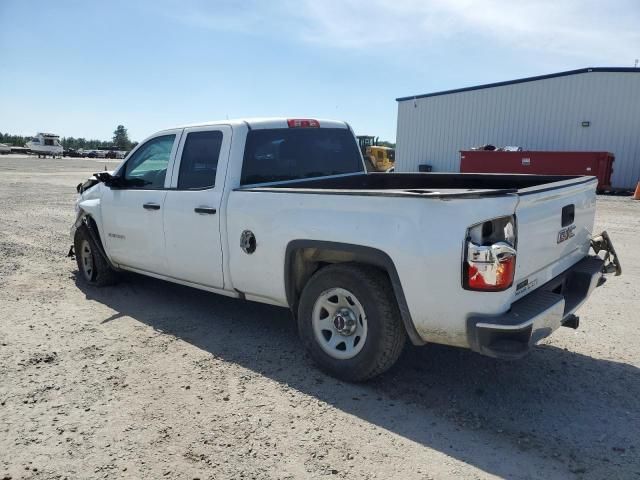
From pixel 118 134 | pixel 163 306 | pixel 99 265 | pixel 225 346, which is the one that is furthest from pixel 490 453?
pixel 118 134

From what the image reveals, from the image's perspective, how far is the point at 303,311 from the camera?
12.4ft

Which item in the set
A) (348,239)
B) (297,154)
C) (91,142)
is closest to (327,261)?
(348,239)

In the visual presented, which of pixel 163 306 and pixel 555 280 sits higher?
pixel 555 280

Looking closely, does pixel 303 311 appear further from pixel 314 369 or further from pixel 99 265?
pixel 99 265

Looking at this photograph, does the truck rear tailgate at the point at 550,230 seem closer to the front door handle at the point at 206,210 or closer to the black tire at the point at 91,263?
the front door handle at the point at 206,210

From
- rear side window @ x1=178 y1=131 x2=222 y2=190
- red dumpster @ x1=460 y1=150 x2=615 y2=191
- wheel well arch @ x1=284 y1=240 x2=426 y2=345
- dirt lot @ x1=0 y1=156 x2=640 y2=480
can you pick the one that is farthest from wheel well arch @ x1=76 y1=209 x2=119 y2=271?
red dumpster @ x1=460 y1=150 x2=615 y2=191

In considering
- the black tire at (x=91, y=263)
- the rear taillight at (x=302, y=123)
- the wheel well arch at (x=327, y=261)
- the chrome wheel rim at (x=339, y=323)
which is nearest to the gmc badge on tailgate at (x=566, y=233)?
the wheel well arch at (x=327, y=261)

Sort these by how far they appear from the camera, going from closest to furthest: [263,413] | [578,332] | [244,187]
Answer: [263,413] → [244,187] → [578,332]

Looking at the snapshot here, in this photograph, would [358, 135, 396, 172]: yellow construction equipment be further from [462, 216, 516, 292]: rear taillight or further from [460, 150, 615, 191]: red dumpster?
[462, 216, 516, 292]: rear taillight

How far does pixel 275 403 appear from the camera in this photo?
3.33 meters

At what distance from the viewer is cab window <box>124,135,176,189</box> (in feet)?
16.4

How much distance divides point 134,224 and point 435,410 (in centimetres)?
351

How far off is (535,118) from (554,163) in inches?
221

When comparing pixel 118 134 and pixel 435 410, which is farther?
pixel 118 134
